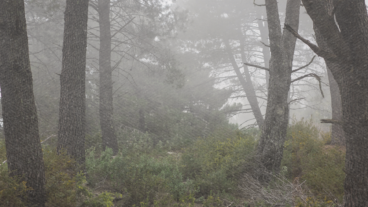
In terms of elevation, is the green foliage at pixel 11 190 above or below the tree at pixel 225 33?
below

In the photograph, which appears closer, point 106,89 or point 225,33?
point 106,89

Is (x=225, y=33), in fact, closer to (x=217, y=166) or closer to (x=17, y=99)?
(x=217, y=166)

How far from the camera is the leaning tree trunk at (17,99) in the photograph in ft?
10.8

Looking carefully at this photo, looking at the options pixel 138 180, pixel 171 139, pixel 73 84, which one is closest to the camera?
pixel 138 180

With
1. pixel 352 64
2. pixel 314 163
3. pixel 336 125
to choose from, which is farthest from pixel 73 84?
pixel 336 125

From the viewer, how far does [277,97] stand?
550cm

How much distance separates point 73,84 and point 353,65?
504 centimetres

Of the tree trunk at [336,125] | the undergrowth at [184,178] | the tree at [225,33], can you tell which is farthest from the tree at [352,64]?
the tree at [225,33]

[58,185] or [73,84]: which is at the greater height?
[73,84]

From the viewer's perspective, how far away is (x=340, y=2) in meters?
2.73

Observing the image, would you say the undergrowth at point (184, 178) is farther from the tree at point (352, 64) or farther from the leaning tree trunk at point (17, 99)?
the tree at point (352, 64)

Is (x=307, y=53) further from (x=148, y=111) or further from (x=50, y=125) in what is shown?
(x=50, y=125)

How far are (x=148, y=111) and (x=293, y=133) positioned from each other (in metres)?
7.08

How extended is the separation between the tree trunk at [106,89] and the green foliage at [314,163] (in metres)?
5.76
